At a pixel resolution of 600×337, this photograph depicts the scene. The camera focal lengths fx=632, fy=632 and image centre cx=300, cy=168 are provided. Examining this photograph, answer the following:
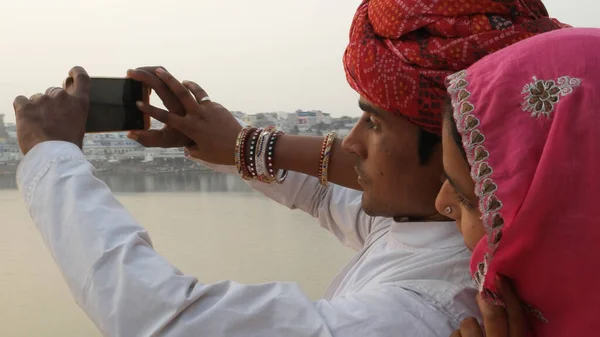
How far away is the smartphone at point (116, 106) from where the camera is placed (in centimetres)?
109

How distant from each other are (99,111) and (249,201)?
7.22 meters

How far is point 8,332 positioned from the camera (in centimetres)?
533

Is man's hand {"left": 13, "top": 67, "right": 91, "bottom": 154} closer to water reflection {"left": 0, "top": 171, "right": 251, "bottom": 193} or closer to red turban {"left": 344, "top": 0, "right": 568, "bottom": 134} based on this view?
red turban {"left": 344, "top": 0, "right": 568, "bottom": 134}

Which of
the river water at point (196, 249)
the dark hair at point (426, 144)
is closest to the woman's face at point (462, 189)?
the dark hair at point (426, 144)

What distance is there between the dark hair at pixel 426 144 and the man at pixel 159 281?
0.37 ft

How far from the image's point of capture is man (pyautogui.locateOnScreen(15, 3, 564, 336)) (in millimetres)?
805

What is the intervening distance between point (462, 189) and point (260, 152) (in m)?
0.61

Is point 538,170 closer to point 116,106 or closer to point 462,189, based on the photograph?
point 462,189

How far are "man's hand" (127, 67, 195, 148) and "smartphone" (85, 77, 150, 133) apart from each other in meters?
0.02

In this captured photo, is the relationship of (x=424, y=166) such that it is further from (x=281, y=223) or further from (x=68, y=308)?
(x=281, y=223)

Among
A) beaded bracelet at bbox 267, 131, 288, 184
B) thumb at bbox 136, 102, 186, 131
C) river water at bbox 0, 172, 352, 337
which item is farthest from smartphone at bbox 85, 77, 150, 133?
river water at bbox 0, 172, 352, 337

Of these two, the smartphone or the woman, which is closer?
the woman

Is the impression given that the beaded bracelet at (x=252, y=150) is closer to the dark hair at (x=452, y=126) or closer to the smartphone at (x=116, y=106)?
the smartphone at (x=116, y=106)

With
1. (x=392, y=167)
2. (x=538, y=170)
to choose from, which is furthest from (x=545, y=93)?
(x=392, y=167)
